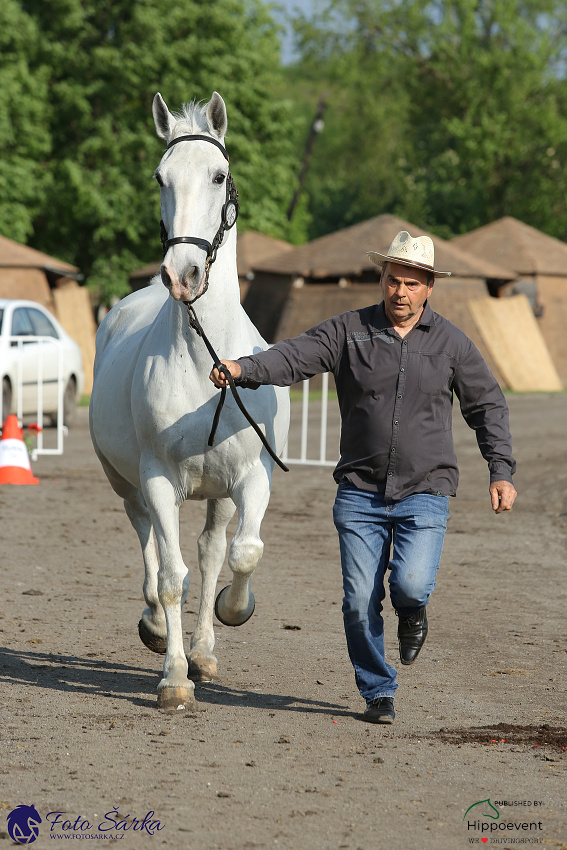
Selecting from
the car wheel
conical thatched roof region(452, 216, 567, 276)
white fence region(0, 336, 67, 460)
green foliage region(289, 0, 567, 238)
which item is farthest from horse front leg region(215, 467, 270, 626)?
green foliage region(289, 0, 567, 238)

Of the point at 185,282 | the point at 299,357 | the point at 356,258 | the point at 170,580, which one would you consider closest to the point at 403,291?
the point at 299,357

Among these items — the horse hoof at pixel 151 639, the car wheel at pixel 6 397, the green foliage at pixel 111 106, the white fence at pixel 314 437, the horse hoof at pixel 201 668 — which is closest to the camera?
the horse hoof at pixel 201 668

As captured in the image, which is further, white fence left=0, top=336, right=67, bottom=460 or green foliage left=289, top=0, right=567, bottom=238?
green foliage left=289, top=0, right=567, bottom=238

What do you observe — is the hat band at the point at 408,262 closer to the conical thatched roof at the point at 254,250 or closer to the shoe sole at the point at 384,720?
the shoe sole at the point at 384,720

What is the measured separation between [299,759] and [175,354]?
6.28ft

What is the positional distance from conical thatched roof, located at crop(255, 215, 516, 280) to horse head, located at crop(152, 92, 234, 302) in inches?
1030

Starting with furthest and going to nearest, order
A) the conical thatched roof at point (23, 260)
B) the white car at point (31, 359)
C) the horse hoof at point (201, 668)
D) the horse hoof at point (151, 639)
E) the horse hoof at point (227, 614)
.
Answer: the conical thatched roof at point (23, 260)
the white car at point (31, 359)
the horse hoof at point (151, 639)
the horse hoof at point (201, 668)
the horse hoof at point (227, 614)

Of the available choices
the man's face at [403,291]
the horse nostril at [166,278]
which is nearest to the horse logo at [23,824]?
the horse nostril at [166,278]

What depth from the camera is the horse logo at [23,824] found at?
3.80 metres

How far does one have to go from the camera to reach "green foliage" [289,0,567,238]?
49.4 metres

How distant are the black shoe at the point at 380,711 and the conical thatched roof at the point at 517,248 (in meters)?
32.5

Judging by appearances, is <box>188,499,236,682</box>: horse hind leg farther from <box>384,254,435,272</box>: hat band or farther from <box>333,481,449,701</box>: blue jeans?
<box>384,254,435,272</box>: hat band

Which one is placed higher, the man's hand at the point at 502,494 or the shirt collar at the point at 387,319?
the shirt collar at the point at 387,319

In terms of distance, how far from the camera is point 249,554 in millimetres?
5422
